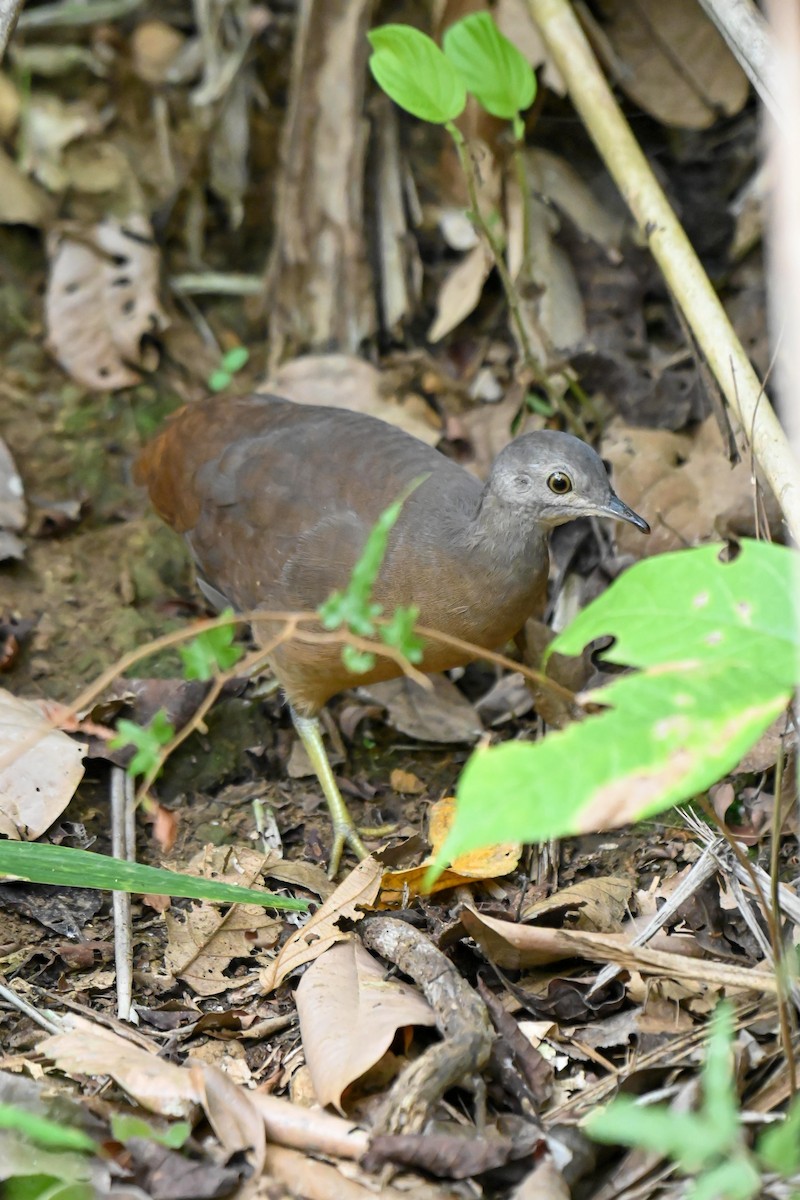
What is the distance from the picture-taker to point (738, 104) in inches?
198

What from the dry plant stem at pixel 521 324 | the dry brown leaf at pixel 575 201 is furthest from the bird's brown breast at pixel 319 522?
the dry brown leaf at pixel 575 201

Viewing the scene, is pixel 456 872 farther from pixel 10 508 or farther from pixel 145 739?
pixel 10 508

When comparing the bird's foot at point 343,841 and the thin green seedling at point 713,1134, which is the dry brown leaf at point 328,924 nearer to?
the bird's foot at point 343,841

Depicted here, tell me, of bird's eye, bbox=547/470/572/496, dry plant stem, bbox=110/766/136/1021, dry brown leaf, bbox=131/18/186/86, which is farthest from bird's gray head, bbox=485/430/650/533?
dry brown leaf, bbox=131/18/186/86

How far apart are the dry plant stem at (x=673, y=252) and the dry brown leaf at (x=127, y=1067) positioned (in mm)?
1940

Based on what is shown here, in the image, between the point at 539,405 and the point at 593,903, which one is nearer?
the point at 593,903

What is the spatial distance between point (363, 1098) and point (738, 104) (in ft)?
13.5

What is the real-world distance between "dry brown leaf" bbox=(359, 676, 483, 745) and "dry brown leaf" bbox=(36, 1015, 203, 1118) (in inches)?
70.0

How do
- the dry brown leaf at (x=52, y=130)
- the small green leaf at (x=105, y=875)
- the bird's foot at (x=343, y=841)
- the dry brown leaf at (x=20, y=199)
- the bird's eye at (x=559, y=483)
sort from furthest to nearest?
the dry brown leaf at (x=52, y=130) → the dry brown leaf at (x=20, y=199) → the bird's foot at (x=343, y=841) → the bird's eye at (x=559, y=483) → the small green leaf at (x=105, y=875)

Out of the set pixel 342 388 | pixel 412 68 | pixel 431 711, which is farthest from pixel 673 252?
pixel 431 711

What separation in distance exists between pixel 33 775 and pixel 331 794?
0.97 meters

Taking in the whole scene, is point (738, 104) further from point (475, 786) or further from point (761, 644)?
point (475, 786)

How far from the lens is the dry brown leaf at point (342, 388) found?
527 centimetres

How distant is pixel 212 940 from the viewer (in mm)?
3484
